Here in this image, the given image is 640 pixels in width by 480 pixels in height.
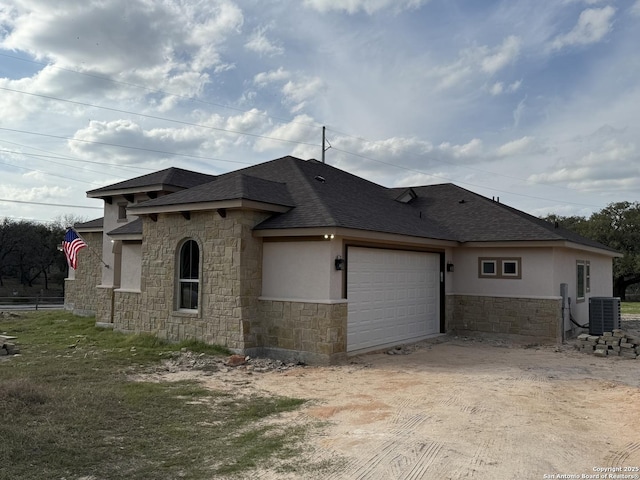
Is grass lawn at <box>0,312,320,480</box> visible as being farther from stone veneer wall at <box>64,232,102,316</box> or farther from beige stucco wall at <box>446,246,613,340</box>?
stone veneer wall at <box>64,232,102,316</box>

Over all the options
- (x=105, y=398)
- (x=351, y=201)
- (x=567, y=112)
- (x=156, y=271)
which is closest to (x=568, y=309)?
(x=567, y=112)

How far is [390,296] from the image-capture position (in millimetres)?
13039

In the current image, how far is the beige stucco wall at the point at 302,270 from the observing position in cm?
1085

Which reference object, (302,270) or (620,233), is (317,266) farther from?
(620,233)

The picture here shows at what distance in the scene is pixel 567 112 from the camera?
15523mm

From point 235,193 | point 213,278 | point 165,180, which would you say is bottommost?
point 213,278

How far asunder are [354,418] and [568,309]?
11.1 metres

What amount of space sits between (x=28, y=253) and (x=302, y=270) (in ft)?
151

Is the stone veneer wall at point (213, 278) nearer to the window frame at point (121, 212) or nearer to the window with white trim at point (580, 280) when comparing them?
the window frame at point (121, 212)

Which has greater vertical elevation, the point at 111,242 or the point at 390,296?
the point at 111,242

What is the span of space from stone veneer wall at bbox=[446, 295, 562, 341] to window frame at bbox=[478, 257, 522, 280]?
26.7 inches

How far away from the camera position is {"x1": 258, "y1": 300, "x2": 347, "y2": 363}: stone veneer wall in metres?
10.6

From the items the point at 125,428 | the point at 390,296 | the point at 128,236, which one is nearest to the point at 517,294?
the point at 390,296

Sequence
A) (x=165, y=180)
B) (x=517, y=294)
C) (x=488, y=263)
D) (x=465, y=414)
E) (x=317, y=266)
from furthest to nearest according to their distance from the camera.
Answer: (x=165, y=180), (x=488, y=263), (x=517, y=294), (x=317, y=266), (x=465, y=414)
